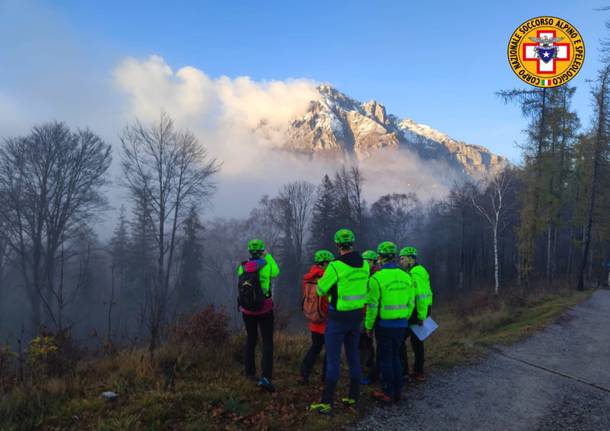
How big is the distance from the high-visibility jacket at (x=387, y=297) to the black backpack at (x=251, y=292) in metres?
1.55

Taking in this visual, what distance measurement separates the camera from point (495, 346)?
814cm

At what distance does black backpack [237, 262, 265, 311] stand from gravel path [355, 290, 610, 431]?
2051 millimetres

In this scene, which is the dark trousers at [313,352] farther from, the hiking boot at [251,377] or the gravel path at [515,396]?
the gravel path at [515,396]

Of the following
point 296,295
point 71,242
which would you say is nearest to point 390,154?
point 296,295

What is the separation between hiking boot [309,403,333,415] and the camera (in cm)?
443

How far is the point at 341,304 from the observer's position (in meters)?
4.40

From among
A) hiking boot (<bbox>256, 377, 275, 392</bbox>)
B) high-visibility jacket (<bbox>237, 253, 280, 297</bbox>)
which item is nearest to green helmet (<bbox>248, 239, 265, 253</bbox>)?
high-visibility jacket (<bbox>237, 253, 280, 297</bbox>)

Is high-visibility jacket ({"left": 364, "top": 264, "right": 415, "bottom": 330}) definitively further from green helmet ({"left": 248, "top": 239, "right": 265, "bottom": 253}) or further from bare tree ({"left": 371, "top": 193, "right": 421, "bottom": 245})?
bare tree ({"left": 371, "top": 193, "right": 421, "bottom": 245})

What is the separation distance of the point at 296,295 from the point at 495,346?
1129 inches

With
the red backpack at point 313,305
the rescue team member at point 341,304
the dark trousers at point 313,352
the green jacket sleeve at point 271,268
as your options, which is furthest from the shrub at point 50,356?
the rescue team member at point 341,304

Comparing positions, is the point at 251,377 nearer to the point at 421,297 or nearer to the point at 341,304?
the point at 341,304

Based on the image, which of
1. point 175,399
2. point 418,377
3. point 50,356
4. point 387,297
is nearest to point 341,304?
point 387,297

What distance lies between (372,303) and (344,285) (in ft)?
2.03

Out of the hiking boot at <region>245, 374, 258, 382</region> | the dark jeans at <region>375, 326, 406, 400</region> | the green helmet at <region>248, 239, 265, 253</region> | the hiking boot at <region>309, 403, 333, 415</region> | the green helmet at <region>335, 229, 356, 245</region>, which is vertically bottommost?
the hiking boot at <region>245, 374, 258, 382</region>
